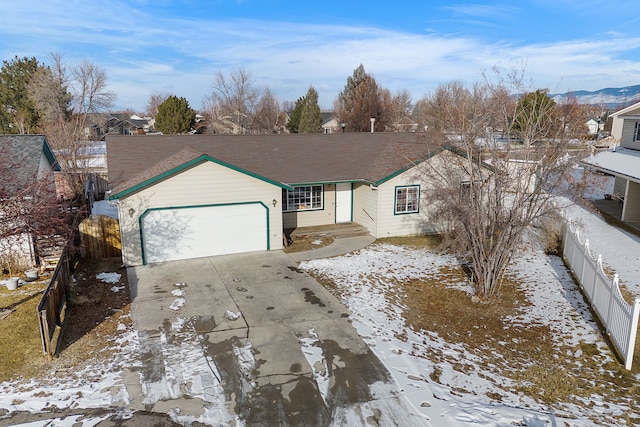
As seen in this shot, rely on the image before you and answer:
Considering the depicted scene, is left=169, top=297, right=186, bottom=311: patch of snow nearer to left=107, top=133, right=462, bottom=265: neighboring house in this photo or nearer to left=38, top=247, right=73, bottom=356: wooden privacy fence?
left=38, top=247, right=73, bottom=356: wooden privacy fence

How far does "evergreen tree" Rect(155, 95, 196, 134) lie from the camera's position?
46.6 meters

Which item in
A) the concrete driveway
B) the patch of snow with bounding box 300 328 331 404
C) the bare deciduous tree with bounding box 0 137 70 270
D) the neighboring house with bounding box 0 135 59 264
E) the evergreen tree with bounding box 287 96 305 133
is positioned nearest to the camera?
the concrete driveway

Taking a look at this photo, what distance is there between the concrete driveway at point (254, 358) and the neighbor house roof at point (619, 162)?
15.0m

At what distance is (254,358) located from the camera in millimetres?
9094

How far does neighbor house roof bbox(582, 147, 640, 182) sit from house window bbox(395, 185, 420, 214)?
8.69 metres

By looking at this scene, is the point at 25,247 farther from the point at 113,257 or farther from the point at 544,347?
the point at 544,347

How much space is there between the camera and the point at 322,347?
958 centimetres

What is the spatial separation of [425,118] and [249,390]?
19898 mm

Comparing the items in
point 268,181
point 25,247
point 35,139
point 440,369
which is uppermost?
point 35,139

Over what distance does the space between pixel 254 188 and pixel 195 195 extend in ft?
7.01

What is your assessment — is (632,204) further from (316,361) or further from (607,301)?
(316,361)

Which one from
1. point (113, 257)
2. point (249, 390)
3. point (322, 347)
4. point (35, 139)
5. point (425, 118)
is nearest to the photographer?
point (249, 390)

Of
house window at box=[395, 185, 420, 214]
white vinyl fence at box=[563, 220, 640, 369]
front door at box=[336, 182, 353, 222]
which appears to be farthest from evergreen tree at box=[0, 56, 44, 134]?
white vinyl fence at box=[563, 220, 640, 369]

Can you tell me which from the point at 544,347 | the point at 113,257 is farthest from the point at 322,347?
the point at 113,257
